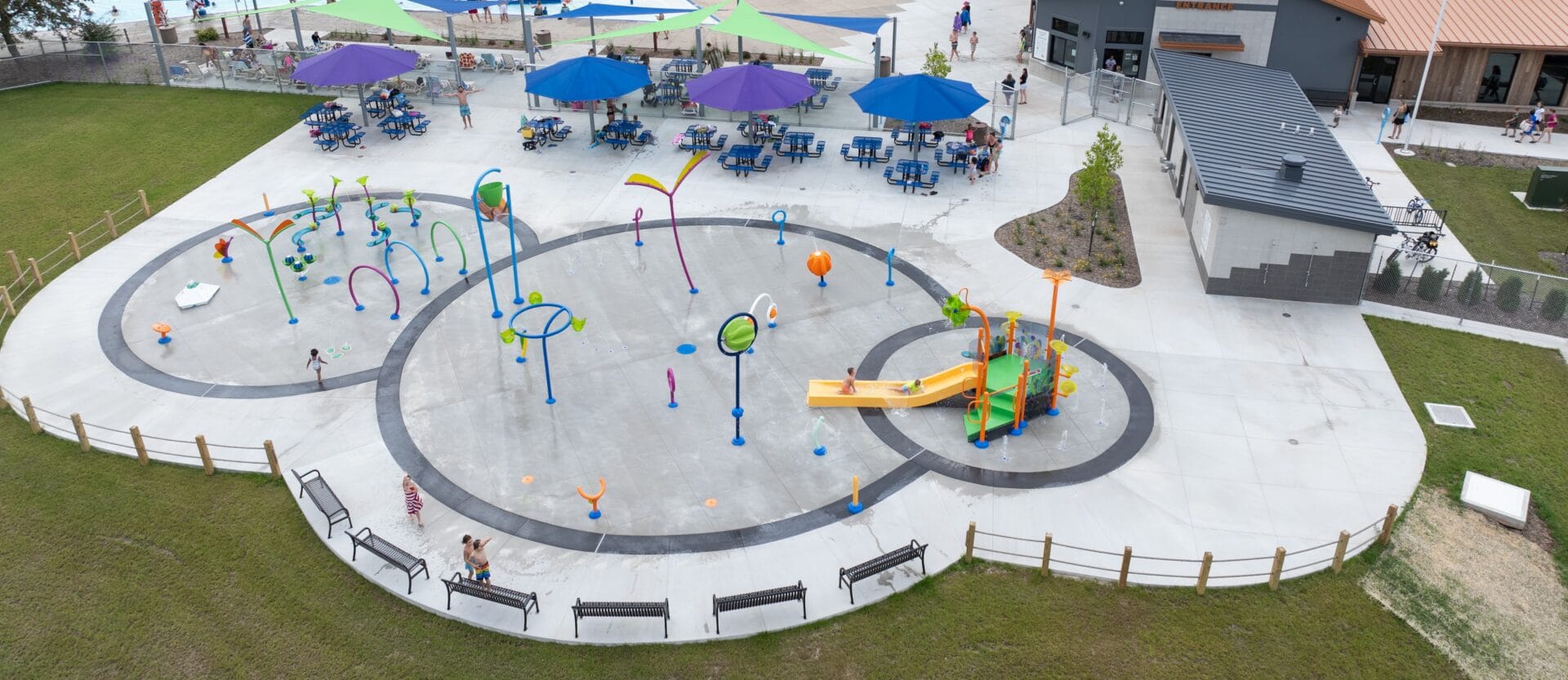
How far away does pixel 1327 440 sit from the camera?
2161 cm

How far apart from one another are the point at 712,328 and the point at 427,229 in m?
10.5

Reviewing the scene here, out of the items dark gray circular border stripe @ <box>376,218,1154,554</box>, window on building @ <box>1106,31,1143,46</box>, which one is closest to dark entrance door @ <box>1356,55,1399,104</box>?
window on building @ <box>1106,31,1143,46</box>

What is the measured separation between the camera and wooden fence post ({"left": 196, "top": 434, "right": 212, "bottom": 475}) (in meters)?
20.4

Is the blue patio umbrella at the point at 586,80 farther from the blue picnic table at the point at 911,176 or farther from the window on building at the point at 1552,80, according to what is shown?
the window on building at the point at 1552,80

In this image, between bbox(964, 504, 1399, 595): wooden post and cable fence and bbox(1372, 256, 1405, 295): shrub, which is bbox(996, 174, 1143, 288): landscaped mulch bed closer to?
bbox(1372, 256, 1405, 295): shrub

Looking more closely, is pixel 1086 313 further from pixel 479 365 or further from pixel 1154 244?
pixel 479 365

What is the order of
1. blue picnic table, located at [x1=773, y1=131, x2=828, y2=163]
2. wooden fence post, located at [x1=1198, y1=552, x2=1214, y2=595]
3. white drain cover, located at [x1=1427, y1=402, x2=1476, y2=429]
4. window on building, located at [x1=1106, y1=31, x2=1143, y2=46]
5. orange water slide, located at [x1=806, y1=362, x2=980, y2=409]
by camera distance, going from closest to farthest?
wooden fence post, located at [x1=1198, y1=552, x2=1214, y2=595] < white drain cover, located at [x1=1427, y1=402, x2=1476, y2=429] < orange water slide, located at [x1=806, y1=362, x2=980, y2=409] < blue picnic table, located at [x1=773, y1=131, x2=828, y2=163] < window on building, located at [x1=1106, y1=31, x2=1143, y2=46]

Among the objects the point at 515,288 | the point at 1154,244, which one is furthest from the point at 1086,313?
the point at 515,288

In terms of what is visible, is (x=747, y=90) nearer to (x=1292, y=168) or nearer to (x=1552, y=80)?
(x=1292, y=168)

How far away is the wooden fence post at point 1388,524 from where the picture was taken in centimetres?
1858

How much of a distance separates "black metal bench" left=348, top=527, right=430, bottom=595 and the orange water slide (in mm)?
8751

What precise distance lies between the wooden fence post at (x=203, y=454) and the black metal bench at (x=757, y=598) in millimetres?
11072

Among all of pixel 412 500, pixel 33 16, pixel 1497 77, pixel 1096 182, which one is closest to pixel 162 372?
pixel 412 500

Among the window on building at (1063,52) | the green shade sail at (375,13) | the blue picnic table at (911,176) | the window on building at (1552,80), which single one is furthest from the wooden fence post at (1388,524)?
the green shade sail at (375,13)
